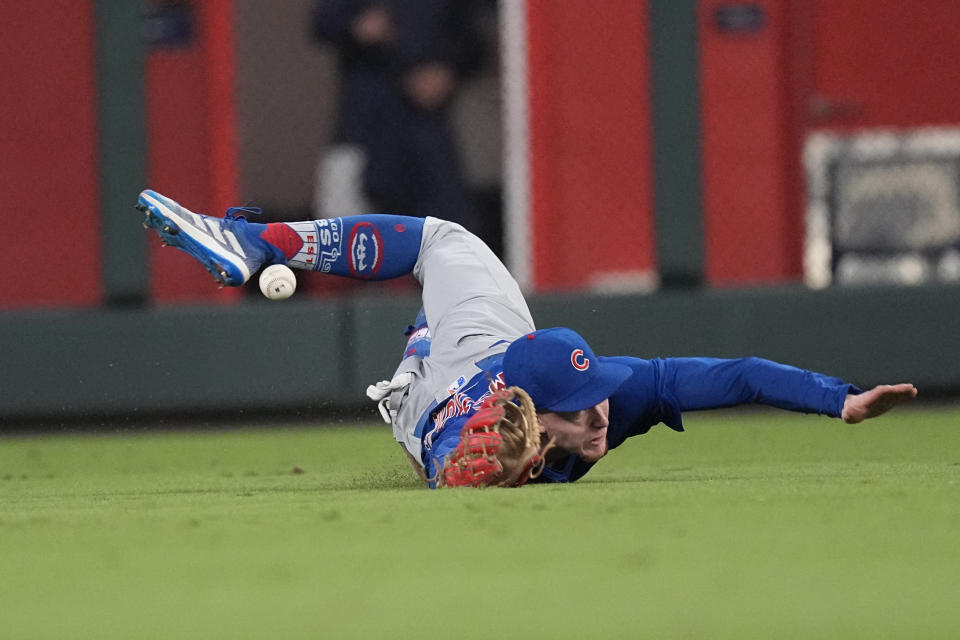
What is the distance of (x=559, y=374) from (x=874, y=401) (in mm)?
795

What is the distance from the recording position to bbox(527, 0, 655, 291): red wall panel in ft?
32.9

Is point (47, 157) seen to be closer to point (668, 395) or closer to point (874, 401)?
point (668, 395)

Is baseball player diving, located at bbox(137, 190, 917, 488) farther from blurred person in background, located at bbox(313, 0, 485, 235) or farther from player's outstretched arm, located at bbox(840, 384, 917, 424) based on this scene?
blurred person in background, located at bbox(313, 0, 485, 235)

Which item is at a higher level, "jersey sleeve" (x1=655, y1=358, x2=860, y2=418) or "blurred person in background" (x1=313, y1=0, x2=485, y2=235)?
"blurred person in background" (x1=313, y1=0, x2=485, y2=235)

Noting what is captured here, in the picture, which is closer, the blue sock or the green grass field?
the green grass field

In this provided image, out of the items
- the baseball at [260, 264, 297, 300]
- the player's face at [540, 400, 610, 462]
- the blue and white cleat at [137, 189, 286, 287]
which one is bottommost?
the player's face at [540, 400, 610, 462]

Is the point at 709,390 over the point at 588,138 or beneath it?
beneath

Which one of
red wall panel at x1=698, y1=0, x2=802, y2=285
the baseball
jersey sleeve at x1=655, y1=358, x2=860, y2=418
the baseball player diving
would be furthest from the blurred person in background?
jersey sleeve at x1=655, y1=358, x2=860, y2=418

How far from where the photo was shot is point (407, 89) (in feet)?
32.9

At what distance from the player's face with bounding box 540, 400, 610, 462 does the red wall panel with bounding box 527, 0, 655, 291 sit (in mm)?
5574

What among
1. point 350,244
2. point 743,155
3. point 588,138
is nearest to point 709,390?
point 350,244

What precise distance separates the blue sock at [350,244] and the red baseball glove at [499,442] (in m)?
1.01

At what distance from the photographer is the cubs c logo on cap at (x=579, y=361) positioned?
169 inches

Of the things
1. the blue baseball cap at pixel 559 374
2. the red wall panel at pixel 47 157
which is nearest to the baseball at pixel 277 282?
the blue baseball cap at pixel 559 374
